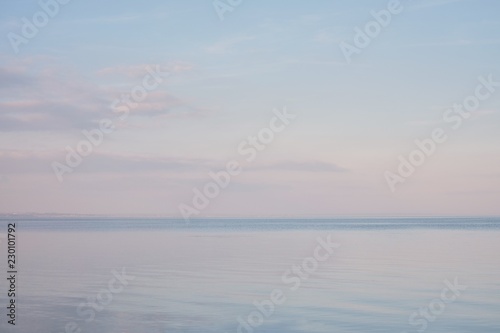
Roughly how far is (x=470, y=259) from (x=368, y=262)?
460 centimetres

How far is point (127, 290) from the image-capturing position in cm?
2045

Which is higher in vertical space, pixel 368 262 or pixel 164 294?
pixel 368 262

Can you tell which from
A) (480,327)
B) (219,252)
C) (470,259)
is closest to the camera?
(480,327)

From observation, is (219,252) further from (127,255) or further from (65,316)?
(65,316)

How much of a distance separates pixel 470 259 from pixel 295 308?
575 inches

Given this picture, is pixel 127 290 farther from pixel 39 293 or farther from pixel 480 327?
pixel 480 327

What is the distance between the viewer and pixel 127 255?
32625 millimetres

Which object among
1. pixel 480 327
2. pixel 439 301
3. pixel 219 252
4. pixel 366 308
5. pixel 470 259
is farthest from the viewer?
pixel 219 252

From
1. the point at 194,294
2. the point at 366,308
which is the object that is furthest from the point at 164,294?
the point at 366,308

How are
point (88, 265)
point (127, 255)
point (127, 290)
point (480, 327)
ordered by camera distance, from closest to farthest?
point (480, 327) < point (127, 290) < point (88, 265) < point (127, 255)

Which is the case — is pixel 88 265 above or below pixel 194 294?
above

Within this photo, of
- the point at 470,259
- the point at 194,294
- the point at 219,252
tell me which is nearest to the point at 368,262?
the point at 470,259

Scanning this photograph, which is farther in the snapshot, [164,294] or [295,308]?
[164,294]

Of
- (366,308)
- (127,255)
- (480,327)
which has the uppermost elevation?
(127,255)
